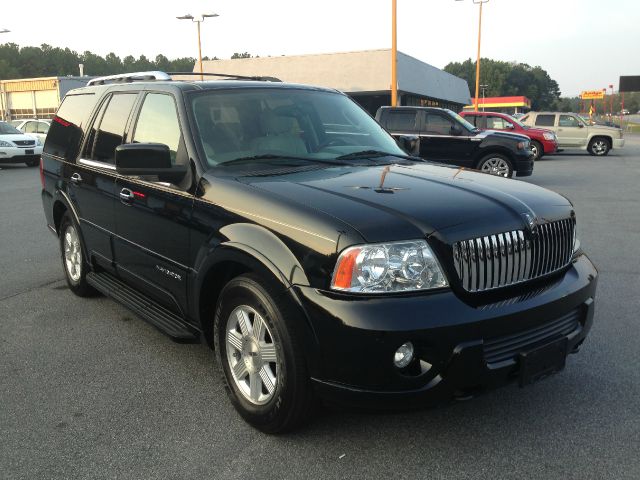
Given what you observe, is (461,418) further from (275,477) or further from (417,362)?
(275,477)

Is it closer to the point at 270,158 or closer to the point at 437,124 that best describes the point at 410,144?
the point at 270,158

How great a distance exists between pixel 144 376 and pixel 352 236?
195 cm

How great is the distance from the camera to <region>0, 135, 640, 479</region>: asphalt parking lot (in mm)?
2879

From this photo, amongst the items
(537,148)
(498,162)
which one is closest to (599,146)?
(537,148)

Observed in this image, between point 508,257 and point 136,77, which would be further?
point 136,77

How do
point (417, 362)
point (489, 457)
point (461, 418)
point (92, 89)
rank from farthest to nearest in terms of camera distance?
point (92, 89), point (461, 418), point (489, 457), point (417, 362)

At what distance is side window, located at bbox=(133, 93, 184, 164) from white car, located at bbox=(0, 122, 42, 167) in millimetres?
18477

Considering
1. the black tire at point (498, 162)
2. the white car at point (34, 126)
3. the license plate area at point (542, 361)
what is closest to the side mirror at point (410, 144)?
the license plate area at point (542, 361)

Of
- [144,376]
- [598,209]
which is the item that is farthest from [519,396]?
[598,209]

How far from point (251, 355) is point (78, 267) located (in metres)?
2.93

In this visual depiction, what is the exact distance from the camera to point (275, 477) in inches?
110

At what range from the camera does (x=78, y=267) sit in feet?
18.0

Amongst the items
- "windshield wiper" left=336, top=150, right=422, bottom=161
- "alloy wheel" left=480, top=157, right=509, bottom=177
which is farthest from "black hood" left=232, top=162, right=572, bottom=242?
"alloy wheel" left=480, top=157, right=509, bottom=177

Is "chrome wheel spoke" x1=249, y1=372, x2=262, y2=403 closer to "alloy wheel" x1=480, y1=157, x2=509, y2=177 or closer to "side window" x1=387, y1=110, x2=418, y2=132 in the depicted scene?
"alloy wheel" x1=480, y1=157, x2=509, y2=177
